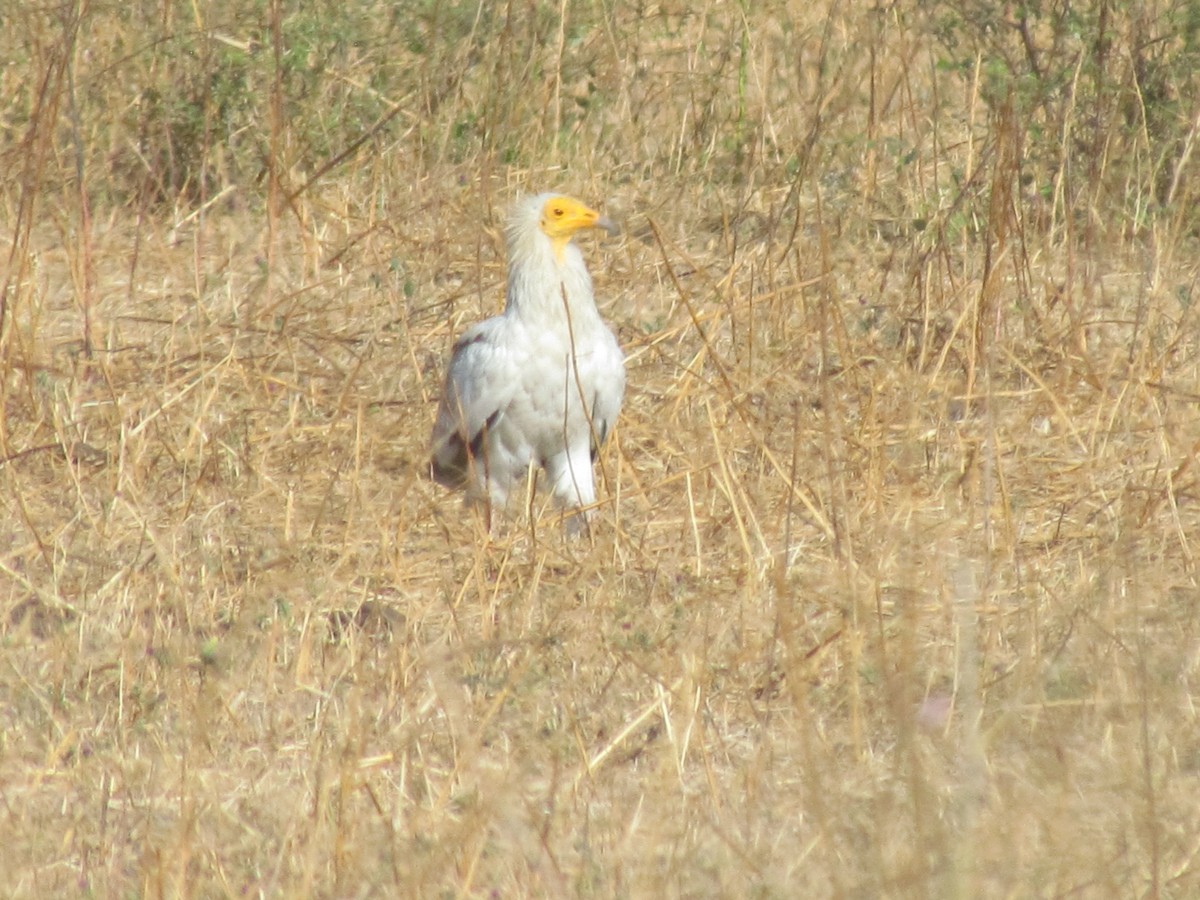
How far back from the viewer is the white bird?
5031 millimetres

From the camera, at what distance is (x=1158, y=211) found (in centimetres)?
592

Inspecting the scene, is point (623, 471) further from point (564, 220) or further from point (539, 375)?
point (564, 220)

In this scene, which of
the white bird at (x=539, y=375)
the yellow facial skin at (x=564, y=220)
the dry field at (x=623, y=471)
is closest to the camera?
the dry field at (x=623, y=471)

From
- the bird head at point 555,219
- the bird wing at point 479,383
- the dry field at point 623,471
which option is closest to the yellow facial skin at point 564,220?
the bird head at point 555,219

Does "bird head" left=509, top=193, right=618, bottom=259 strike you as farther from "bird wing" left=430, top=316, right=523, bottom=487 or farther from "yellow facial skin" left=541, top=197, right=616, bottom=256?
"bird wing" left=430, top=316, right=523, bottom=487

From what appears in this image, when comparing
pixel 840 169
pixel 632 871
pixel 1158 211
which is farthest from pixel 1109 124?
pixel 632 871

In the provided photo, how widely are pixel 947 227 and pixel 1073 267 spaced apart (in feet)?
1.36

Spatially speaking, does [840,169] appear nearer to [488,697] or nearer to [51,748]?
[488,697]

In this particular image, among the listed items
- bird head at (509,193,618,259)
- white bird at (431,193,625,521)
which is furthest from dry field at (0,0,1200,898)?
bird head at (509,193,618,259)

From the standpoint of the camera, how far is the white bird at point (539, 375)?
5031 mm

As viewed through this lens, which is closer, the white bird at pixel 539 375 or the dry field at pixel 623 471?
the dry field at pixel 623 471

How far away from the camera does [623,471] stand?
5.33 m

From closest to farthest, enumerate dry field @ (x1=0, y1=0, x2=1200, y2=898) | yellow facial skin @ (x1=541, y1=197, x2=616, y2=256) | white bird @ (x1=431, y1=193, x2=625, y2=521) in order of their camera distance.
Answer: dry field @ (x1=0, y1=0, x2=1200, y2=898)
white bird @ (x1=431, y1=193, x2=625, y2=521)
yellow facial skin @ (x1=541, y1=197, x2=616, y2=256)

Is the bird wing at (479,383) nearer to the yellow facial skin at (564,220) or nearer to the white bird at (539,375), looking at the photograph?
the white bird at (539,375)
